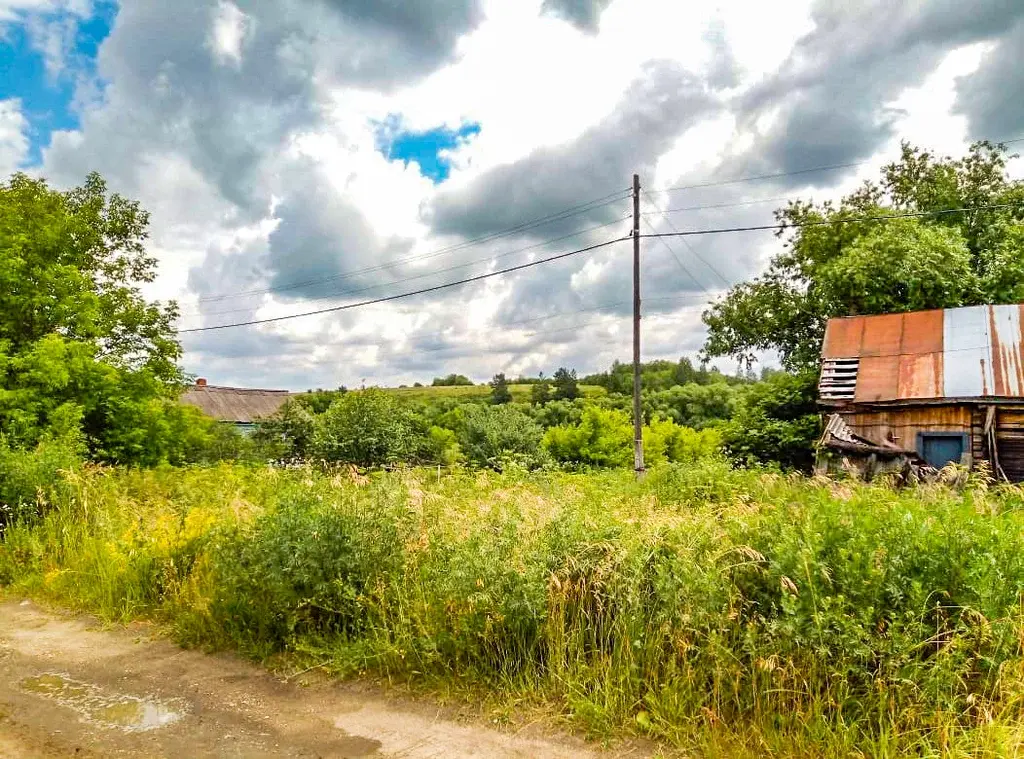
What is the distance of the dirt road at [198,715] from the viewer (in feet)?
13.6

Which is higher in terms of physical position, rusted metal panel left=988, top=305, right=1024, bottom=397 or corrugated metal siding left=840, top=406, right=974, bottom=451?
rusted metal panel left=988, top=305, right=1024, bottom=397

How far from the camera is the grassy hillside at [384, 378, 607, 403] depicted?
74.8 meters

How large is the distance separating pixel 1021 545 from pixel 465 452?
85.5ft

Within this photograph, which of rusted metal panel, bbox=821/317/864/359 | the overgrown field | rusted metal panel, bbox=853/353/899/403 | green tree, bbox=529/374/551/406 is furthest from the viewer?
green tree, bbox=529/374/551/406

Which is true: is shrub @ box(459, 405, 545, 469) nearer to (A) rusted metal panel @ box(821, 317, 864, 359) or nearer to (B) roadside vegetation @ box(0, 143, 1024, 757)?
(A) rusted metal panel @ box(821, 317, 864, 359)

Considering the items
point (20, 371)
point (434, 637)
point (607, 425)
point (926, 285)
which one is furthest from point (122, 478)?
point (607, 425)

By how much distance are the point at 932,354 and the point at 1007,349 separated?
1623 mm

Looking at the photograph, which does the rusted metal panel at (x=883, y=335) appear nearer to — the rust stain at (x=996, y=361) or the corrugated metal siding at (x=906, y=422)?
the corrugated metal siding at (x=906, y=422)

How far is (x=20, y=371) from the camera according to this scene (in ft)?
45.8

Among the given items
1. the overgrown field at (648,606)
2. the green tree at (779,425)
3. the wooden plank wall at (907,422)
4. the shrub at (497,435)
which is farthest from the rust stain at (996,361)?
the shrub at (497,435)

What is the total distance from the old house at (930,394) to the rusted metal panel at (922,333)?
0.9 inches

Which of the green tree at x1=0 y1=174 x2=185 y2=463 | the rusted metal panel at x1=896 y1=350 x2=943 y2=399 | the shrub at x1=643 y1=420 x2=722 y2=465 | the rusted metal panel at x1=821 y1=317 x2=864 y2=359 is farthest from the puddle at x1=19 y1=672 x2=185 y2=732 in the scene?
the shrub at x1=643 y1=420 x2=722 y2=465

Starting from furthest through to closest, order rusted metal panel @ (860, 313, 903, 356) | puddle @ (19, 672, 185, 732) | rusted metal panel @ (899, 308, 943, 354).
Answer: rusted metal panel @ (860, 313, 903, 356)
rusted metal panel @ (899, 308, 943, 354)
puddle @ (19, 672, 185, 732)

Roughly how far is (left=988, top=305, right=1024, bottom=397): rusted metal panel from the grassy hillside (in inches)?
1975
